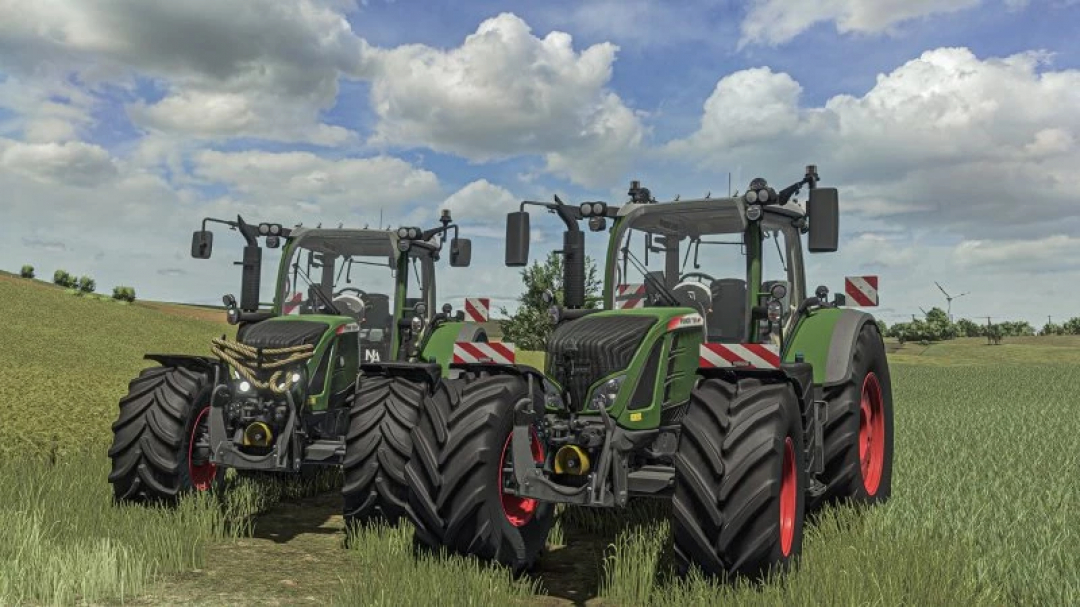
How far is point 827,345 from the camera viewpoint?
6.49 metres

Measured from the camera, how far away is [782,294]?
18.9 ft

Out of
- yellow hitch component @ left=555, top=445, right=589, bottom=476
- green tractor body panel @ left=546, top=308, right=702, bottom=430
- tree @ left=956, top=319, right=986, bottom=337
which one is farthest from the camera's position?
tree @ left=956, top=319, right=986, bottom=337

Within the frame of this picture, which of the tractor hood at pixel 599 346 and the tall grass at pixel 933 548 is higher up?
the tractor hood at pixel 599 346

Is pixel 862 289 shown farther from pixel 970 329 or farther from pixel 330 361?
pixel 970 329

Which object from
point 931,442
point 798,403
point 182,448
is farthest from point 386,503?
point 931,442

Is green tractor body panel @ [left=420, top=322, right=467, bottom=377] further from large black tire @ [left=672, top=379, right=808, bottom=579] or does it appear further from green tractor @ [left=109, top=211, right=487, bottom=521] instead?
large black tire @ [left=672, top=379, right=808, bottom=579]

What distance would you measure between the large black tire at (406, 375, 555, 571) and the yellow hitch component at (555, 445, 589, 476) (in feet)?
1.26

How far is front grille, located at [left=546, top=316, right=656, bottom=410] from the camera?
17.2ft

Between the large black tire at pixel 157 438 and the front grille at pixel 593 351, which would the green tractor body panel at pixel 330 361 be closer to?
the large black tire at pixel 157 438

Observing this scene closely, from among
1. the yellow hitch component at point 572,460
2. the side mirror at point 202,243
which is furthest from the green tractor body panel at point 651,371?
the side mirror at point 202,243

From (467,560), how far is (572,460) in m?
0.85

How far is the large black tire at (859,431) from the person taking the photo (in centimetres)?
625

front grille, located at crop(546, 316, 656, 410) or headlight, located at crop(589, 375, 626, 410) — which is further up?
front grille, located at crop(546, 316, 656, 410)

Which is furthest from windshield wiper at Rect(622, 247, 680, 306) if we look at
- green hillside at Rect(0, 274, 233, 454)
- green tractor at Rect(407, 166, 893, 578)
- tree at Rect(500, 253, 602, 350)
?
tree at Rect(500, 253, 602, 350)
